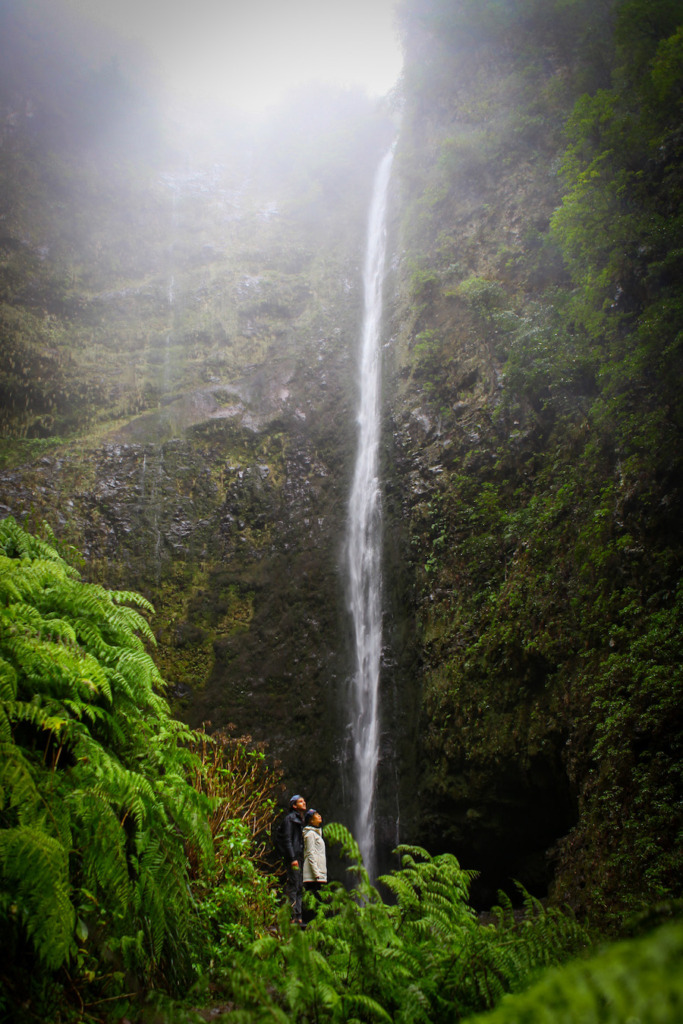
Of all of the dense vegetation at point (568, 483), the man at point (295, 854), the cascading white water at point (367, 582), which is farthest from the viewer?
the cascading white water at point (367, 582)

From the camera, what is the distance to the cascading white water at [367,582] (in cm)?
820

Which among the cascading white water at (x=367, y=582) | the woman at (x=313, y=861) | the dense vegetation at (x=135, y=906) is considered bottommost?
the woman at (x=313, y=861)

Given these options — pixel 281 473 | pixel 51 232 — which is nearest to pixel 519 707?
pixel 281 473

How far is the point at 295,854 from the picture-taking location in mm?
5965

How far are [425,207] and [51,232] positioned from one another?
1257cm

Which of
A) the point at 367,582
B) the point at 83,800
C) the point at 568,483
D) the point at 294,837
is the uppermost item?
the point at 568,483

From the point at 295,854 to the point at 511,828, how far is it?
8.87ft

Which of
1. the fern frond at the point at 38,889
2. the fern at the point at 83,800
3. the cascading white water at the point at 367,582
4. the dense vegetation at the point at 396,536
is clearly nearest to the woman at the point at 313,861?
the dense vegetation at the point at 396,536

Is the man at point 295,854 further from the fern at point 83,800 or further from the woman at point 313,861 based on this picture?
the fern at point 83,800

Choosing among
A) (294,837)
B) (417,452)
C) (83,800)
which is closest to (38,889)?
(83,800)

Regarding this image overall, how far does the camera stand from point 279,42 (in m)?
34.0

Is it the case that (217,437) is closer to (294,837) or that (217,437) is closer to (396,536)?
(396,536)

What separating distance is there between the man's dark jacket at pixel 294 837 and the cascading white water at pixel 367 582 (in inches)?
73.7

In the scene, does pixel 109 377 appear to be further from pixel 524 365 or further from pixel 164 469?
pixel 524 365
